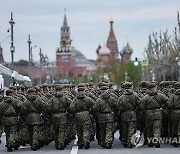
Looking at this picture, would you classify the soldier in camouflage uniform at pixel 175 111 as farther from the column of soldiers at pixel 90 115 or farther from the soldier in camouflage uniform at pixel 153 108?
the soldier in camouflage uniform at pixel 153 108

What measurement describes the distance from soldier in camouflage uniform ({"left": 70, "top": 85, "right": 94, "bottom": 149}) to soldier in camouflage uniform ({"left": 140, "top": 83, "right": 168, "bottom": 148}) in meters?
1.74

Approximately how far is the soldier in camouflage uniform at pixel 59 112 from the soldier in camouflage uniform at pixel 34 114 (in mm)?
363

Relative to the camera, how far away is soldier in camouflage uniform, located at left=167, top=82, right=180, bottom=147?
19203 millimetres

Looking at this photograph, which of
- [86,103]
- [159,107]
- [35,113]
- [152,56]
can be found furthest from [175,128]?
[152,56]

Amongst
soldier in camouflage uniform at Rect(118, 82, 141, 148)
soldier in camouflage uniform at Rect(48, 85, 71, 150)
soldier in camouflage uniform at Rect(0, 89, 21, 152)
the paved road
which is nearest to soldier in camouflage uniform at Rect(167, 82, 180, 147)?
the paved road

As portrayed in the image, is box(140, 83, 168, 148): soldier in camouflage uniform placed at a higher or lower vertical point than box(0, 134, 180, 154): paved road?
higher

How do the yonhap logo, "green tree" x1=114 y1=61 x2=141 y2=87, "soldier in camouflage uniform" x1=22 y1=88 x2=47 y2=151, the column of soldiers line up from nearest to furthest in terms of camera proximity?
the column of soldiers → the yonhap logo → "soldier in camouflage uniform" x1=22 y1=88 x2=47 y2=151 → "green tree" x1=114 y1=61 x2=141 y2=87

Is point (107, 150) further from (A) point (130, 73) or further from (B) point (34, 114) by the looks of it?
→ (A) point (130, 73)

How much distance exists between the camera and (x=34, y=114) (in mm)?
20172

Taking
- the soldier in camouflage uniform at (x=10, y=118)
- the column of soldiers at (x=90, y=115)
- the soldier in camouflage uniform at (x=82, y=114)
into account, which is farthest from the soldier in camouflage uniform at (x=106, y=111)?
the soldier in camouflage uniform at (x=10, y=118)

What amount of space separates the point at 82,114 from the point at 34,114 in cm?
163

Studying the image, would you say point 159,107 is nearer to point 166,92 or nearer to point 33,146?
point 166,92

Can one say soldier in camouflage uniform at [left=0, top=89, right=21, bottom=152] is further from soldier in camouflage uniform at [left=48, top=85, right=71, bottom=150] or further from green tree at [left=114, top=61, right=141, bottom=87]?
green tree at [left=114, top=61, right=141, bottom=87]

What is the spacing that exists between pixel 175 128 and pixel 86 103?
291 cm
